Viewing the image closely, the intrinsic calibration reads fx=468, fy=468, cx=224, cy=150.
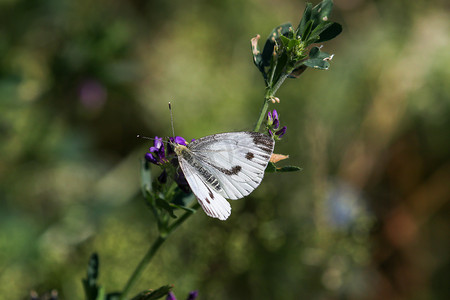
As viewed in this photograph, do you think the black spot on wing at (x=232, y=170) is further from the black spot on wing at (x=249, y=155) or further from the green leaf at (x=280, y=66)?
the green leaf at (x=280, y=66)

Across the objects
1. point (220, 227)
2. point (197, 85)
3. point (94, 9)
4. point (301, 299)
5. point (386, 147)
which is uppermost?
point (94, 9)

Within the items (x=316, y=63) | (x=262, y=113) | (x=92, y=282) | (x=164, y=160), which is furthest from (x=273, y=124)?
(x=92, y=282)

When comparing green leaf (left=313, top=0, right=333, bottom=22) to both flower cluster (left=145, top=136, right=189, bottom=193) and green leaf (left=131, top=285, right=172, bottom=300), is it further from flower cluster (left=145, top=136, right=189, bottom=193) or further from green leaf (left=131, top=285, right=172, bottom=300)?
green leaf (left=131, top=285, right=172, bottom=300)

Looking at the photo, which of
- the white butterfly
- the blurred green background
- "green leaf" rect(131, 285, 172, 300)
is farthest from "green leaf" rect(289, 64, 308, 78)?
the blurred green background

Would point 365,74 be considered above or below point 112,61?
below

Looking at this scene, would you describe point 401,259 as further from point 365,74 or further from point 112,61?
point 112,61

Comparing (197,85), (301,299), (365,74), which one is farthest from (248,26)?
(301,299)

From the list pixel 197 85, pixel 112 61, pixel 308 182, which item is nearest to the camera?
pixel 112 61

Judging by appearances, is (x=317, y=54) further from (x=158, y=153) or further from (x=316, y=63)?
(x=158, y=153)
